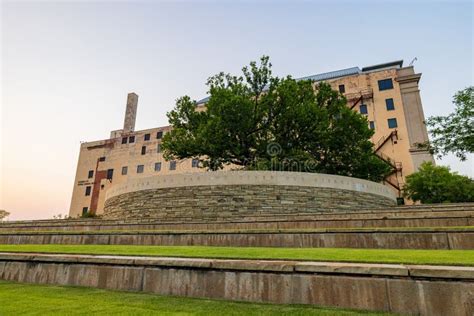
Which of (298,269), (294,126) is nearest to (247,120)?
(294,126)

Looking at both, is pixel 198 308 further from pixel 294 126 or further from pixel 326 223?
pixel 294 126

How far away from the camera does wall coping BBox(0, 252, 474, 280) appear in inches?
121

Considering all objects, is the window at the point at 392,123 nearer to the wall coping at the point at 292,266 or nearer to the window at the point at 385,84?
the window at the point at 385,84

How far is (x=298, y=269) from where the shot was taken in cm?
360

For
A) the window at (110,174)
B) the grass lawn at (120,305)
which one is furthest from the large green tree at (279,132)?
the window at (110,174)

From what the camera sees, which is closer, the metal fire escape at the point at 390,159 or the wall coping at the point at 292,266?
the wall coping at the point at 292,266

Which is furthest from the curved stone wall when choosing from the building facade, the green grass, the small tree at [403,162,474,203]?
the building facade

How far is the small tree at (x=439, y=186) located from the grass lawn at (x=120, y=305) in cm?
2294

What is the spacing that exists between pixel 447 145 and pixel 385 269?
21.4 metres

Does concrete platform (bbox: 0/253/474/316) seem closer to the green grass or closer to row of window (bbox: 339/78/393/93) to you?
the green grass

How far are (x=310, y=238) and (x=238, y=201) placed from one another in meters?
8.09

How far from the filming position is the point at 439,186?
69.5ft

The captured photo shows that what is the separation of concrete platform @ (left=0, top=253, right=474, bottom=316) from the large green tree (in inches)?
589

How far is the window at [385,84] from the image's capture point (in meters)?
33.7
